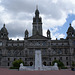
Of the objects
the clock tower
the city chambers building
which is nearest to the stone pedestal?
the city chambers building

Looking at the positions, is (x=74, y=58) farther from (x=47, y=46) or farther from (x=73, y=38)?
(x=47, y=46)

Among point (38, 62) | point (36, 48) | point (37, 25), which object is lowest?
point (38, 62)

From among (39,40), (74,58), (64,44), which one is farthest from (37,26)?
(74,58)

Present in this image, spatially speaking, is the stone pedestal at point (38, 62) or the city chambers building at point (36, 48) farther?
the city chambers building at point (36, 48)

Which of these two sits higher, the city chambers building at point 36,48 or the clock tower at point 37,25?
the clock tower at point 37,25

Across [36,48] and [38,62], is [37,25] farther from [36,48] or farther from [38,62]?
[38,62]

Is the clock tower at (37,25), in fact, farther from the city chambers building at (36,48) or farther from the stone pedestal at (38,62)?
the stone pedestal at (38,62)

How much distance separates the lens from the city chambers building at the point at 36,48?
2399 inches

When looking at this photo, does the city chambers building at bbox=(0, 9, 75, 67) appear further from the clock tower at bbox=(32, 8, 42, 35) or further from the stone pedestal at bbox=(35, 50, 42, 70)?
the stone pedestal at bbox=(35, 50, 42, 70)

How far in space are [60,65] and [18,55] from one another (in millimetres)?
28077

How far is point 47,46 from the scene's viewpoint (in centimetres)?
6247

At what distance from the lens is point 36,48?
6225cm

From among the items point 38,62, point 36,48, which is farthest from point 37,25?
point 38,62


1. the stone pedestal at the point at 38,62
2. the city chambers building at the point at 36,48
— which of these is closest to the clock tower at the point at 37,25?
the city chambers building at the point at 36,48
